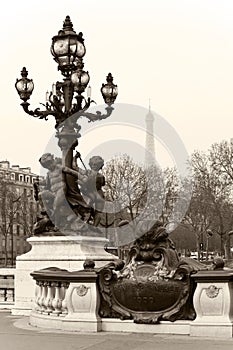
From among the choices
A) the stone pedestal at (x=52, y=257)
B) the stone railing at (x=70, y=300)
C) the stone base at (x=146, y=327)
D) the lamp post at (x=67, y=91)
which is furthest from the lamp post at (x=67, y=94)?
the stone base at (x=146, y=327)

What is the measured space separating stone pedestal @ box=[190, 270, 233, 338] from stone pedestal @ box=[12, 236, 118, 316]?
4857 millimetres

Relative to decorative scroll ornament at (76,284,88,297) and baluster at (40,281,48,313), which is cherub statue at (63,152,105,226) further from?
decorative scroll ornament at (76,284,88,297)

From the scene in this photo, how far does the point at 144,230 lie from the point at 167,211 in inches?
1443

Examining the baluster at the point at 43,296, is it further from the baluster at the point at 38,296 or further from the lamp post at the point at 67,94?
the lamp post at the point at 67,94

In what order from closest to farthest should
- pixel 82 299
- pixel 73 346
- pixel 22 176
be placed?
pixel 73 346 → pixel 82 299 → pixel 22 176

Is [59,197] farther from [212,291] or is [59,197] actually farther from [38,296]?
[212,291]

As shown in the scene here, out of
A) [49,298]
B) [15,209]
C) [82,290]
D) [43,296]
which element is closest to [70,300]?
[82,290]

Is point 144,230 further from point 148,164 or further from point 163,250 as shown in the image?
point 148,164

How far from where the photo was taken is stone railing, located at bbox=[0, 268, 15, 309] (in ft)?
59.5

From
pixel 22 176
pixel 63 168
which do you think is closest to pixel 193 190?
pixel 63 168

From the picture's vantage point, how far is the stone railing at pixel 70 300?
12.1 metres

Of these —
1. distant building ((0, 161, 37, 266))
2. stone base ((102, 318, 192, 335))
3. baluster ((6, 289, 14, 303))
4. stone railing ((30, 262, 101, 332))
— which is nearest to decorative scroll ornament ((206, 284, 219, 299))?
stone base ((102, 318, 192, 335))

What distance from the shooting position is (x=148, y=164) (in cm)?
5244

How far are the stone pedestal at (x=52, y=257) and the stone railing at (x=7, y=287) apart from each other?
1088mm
